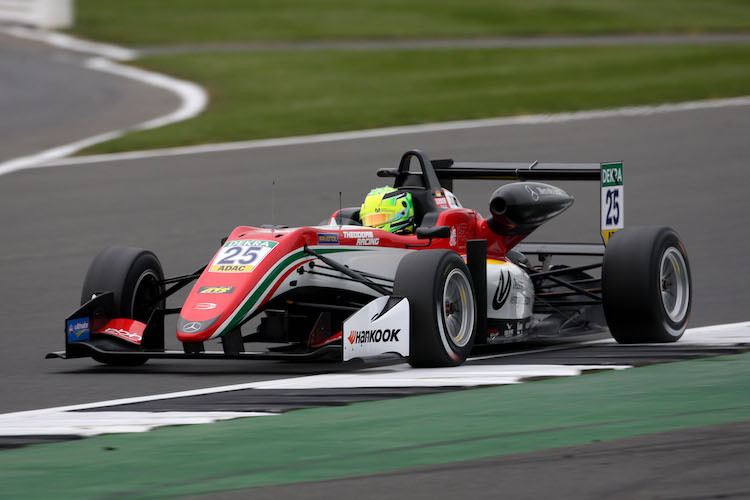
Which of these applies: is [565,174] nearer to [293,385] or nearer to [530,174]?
[530,174]

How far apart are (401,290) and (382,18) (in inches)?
1322

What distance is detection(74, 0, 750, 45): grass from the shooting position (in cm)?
3791

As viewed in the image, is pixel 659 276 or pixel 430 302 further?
pixel 659 276

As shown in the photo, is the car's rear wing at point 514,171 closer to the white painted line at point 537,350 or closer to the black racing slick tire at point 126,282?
the white painted line at point 537,350

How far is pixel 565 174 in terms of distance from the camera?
419 inches

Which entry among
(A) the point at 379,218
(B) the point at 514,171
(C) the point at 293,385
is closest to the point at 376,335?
(C) the point at 293,385

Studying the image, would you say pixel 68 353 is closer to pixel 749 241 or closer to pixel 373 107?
pixel 749 241

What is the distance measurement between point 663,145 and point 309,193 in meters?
5.67

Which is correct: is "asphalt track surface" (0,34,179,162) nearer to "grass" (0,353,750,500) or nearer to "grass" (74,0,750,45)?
"grass" (74,0,750,45)

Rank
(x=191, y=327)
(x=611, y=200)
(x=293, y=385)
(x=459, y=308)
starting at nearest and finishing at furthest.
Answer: (x=293, y=385)
(x=191, y=327)
(x=459, y=308)
(x=611, y=200)

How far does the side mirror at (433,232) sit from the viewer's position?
947cm

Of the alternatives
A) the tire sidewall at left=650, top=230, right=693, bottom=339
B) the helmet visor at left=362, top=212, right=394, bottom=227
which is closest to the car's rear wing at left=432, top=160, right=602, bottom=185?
the tire sidewall at left=650, top=230, right=693, bottom=339

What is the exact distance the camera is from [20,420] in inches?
285

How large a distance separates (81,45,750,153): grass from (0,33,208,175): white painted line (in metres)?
0.34
